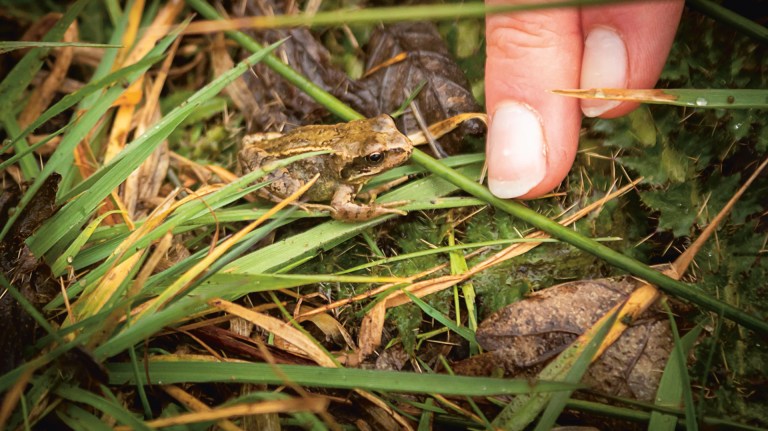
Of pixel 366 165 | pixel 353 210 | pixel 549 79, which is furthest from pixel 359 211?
pixel 549 79

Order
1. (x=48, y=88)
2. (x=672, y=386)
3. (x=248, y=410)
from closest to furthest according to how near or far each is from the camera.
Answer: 1. (x=248, y=410)
2. (x=672, y=386)
3. (x=48, y=88)

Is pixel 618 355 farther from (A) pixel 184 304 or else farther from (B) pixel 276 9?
(B) pixel 276 9

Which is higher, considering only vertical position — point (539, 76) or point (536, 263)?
point (539, 76)

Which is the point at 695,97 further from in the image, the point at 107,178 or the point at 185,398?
the point at 107,178

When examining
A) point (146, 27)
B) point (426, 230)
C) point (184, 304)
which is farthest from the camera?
point (146, 27)

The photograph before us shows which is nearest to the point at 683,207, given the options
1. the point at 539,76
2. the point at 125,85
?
the point at 539,76

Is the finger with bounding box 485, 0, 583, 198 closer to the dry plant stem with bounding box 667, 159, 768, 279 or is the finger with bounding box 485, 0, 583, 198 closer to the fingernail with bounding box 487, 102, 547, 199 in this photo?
the fingernail with bounding box 487, 102, 547, 199

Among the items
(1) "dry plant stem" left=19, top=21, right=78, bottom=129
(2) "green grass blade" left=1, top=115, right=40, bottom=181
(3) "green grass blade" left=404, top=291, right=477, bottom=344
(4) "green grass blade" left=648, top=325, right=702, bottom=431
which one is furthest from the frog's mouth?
(1) "dry plant stem" left=19, top=21, right=78, bottom=129
